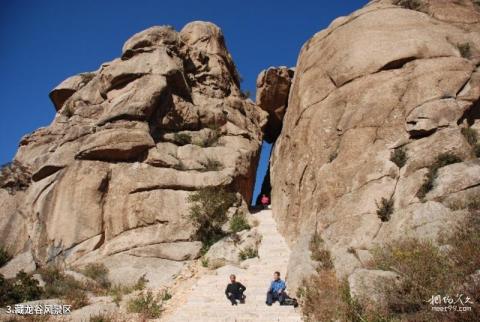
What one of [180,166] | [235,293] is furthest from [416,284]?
[180,166]

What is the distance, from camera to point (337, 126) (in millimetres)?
16047

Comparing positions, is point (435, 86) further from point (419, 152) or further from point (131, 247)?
point (131, 247)

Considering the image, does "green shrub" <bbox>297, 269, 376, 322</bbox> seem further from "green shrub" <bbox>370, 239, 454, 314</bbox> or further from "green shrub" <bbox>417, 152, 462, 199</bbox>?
"green shrub" <bbox>417, 152, 462, 199</bbox>

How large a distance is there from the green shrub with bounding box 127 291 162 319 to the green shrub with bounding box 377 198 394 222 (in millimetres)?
7255

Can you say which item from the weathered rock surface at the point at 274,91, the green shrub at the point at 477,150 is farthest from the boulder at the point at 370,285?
the weathered rock surface at the point at 274,91

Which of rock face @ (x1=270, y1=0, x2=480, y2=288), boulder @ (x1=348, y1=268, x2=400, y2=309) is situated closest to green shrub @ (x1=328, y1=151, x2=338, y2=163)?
rock face @ (x1=270, y1=0, x2=480, y2=288)

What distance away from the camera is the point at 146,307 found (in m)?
11.6

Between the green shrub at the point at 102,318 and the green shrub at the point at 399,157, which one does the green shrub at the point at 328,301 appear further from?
the green shrub at the point at 102,318

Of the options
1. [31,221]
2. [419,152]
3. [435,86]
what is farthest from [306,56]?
[31,221]

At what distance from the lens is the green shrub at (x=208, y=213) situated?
18.2m

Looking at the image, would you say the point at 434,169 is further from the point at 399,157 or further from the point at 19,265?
the point at 19,265

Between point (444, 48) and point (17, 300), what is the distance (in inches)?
710

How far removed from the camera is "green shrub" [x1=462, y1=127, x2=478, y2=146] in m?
12.7

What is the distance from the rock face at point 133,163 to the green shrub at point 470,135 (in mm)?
11313
